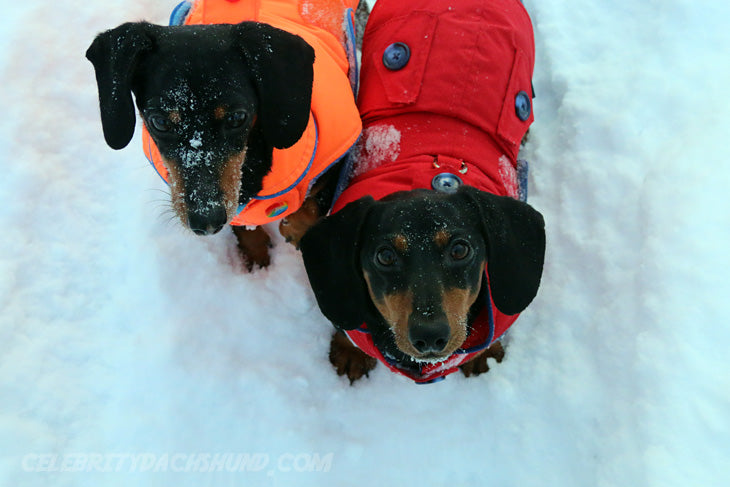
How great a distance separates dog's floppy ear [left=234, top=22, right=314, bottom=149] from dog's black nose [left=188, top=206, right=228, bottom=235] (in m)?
0.43

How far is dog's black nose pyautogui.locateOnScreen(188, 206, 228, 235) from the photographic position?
88.2 inches

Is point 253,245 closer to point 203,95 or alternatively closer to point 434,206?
point 203,95

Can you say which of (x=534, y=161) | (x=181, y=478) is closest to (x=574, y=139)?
(x=534, y=161)

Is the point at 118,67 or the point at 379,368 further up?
the point at 118,67

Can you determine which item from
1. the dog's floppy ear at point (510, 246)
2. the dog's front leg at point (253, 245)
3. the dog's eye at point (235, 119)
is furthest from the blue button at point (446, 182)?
the dog's front leg at point (253, 245)

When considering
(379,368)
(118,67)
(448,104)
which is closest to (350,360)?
(379,368)

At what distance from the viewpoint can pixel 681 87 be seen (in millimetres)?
3365

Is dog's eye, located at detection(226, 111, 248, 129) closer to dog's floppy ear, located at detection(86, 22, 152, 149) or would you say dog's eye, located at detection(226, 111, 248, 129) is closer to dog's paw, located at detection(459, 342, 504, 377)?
dog's floppy ear, located at detection(86, 22, 152, 149)

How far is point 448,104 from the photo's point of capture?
2.85m

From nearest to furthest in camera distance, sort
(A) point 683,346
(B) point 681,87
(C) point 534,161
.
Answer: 1. (A) point 683,346
2. (B) point 681,87
3. (C) point 534,161

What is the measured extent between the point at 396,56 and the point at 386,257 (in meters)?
1.40

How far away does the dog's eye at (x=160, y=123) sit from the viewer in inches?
87.6

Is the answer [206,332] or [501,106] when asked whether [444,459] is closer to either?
[206,332]

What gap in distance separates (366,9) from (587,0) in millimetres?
1681
